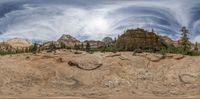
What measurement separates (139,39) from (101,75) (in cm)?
711

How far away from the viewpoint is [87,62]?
3044cm

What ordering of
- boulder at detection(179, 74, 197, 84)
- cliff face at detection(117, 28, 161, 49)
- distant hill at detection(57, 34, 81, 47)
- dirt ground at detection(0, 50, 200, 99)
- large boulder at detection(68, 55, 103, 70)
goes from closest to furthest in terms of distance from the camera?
dirt ground at detection(0, 50, 200, 99), boulder at detection(179, 74, 197, 84), large boulder at detection(68, 55, 103, 70), cliff face at detection(117, 28, 161, 49), distant hill at detection(57, 34, 81, 47)

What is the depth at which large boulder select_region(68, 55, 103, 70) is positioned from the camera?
99.4 ft

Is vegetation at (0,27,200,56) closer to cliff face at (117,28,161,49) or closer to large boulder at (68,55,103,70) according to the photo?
cliff face at (117,28,161,49)

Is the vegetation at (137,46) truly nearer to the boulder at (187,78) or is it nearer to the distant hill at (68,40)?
the boulder at (187,78)

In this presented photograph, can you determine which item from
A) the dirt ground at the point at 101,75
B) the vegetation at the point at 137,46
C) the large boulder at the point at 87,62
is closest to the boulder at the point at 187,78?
the dirt ground at the point at 101,75

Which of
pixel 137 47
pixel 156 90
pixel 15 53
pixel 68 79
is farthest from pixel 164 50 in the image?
pixel 15 53

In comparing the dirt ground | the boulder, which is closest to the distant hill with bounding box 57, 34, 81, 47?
the dirt ground

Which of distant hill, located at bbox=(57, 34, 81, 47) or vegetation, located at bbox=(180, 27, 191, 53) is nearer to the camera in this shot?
vegetation, located at bbox=(180, 27, 191, 53)

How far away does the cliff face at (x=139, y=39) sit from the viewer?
3488 cm

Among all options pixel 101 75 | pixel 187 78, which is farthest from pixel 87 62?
pixel 187 78

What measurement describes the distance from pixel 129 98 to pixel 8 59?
1008cm

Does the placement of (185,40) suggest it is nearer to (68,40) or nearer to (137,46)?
(137,46)

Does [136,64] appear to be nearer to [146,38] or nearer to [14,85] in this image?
[146,38]
